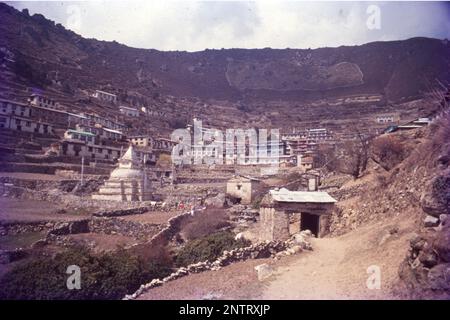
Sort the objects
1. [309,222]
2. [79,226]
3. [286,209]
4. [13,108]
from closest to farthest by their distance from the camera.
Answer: [286,209] → [309,222] → [79,226] → [13,108]

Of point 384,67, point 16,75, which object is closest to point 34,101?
point 16,75

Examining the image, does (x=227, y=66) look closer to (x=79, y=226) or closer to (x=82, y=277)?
(x=79, y=226)

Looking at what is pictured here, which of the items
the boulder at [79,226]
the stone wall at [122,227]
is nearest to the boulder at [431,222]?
the stone wall at [122,227]

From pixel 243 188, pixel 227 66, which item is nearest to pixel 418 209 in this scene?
pixel 243 188

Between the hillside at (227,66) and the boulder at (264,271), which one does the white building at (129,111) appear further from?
the boulder at (264,271)

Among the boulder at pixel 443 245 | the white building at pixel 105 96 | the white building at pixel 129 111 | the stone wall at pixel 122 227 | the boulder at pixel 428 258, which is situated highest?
the white building at pixel 105 96

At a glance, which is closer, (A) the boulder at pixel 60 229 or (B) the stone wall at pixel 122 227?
(A) the boulder at pixel 60 229

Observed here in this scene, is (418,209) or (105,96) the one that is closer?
(418,209)
